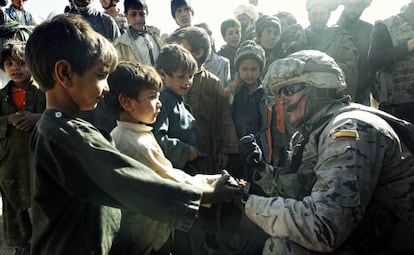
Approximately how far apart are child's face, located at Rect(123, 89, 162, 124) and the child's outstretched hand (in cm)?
71

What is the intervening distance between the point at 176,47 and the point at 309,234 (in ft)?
6.92

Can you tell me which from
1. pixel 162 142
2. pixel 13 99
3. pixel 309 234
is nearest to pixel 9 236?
pixel 13 99

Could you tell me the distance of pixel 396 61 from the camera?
454cm

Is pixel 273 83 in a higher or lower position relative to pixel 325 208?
higher

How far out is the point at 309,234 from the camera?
2.21 meters

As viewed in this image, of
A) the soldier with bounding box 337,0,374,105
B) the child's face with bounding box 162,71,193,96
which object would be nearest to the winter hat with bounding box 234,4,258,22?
the soldier with bounding box 337,0,374,105

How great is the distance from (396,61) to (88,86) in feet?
12.4

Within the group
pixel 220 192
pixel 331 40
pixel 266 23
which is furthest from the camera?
pixel 266 23

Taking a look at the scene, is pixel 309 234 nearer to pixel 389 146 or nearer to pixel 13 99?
pixel 389 146

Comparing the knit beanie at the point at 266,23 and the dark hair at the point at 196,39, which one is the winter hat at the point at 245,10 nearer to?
the knit beanie at the point at 266,23

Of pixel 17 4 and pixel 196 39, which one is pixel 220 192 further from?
pixel 17 4

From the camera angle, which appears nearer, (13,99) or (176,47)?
(176,47)

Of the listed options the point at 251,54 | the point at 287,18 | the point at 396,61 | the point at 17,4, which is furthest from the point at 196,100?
the point at 17,4

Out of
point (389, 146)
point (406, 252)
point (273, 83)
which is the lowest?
point (406, 252)
